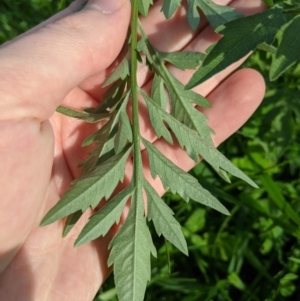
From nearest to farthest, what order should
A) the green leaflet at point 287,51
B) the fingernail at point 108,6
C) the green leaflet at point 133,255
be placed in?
1. the green leaflet at point 287,51
2. the green leaflet at point 133,255
3. the fingernail at point 108,6

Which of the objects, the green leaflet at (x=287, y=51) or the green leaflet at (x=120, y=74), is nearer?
the green leaflet at (x=287, y=51)

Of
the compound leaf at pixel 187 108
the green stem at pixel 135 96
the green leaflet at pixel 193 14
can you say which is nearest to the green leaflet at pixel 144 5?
the green stem at pixel 135 96

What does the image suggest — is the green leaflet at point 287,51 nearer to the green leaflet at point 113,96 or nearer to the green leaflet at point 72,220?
the green leaflet at point 113,96

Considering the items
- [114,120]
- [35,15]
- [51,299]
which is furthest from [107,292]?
[35,15]

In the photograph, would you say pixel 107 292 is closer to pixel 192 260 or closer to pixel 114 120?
pixel 192 260

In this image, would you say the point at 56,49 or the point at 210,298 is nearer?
the point at 56,49

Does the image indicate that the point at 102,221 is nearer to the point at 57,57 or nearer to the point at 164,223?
the point at 164,223

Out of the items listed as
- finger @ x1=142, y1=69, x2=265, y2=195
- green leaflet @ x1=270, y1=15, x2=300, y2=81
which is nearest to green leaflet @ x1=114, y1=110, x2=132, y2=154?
finger @ x1=142, y1=69, x2=265, y2=195
